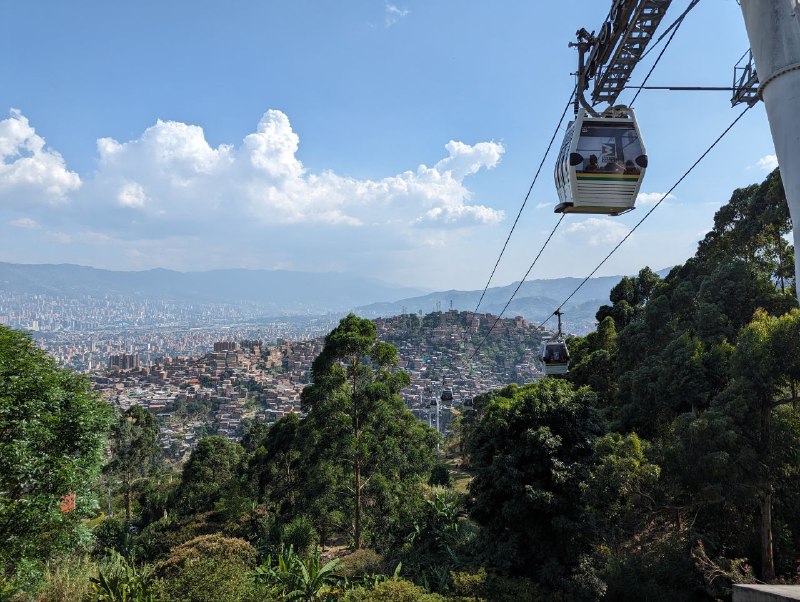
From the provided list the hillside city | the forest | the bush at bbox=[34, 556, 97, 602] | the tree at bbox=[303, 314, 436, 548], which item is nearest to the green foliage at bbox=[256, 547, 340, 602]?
the forest

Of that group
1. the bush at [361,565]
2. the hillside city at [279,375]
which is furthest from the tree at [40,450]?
the hillside city at [279,375]

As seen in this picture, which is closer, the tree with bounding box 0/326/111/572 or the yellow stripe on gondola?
the yellow stripe on gondola

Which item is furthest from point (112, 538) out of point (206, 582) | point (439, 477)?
point (206, 582)

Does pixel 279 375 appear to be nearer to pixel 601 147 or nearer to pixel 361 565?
pixel 361 565

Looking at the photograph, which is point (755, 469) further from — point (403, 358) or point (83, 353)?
point (83, 353)

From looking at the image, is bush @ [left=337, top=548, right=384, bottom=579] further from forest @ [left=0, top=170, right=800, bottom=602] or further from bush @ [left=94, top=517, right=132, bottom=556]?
bush @ [left=94, top=517, right=132, bottom=556]
